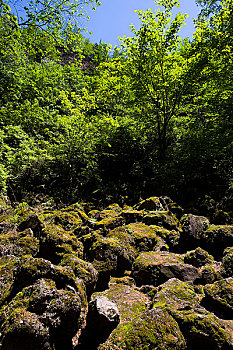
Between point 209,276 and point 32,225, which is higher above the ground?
point 32,225

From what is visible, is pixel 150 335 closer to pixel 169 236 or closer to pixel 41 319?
pixel 41 319

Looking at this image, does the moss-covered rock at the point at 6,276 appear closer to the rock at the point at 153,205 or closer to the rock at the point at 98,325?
the rock at the point at 98,325

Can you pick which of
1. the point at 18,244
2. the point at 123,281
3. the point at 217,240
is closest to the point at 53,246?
the point at 18,244

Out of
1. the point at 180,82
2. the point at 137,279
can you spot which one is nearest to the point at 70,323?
the point at 137,279

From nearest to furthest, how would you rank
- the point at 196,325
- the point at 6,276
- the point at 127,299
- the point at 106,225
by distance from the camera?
the point at 196,325
the point at 6,276
the point at 127,299
the point at 106,225

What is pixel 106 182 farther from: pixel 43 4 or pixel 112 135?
pixel 43 4

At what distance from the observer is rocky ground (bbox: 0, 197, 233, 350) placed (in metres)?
2.18

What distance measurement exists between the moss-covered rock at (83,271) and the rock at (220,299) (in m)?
1.93

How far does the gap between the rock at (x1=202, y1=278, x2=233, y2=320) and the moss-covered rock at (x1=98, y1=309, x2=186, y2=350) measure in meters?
1.03

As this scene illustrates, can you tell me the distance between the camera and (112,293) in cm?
344

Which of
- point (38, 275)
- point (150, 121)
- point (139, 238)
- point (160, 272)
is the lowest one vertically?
point (160, 272)

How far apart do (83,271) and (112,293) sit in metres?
0.75

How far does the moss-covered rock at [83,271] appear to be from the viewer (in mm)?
3182

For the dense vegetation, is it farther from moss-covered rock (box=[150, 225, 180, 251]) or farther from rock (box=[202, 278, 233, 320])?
rock (box=[202, 278, 233, 320])
